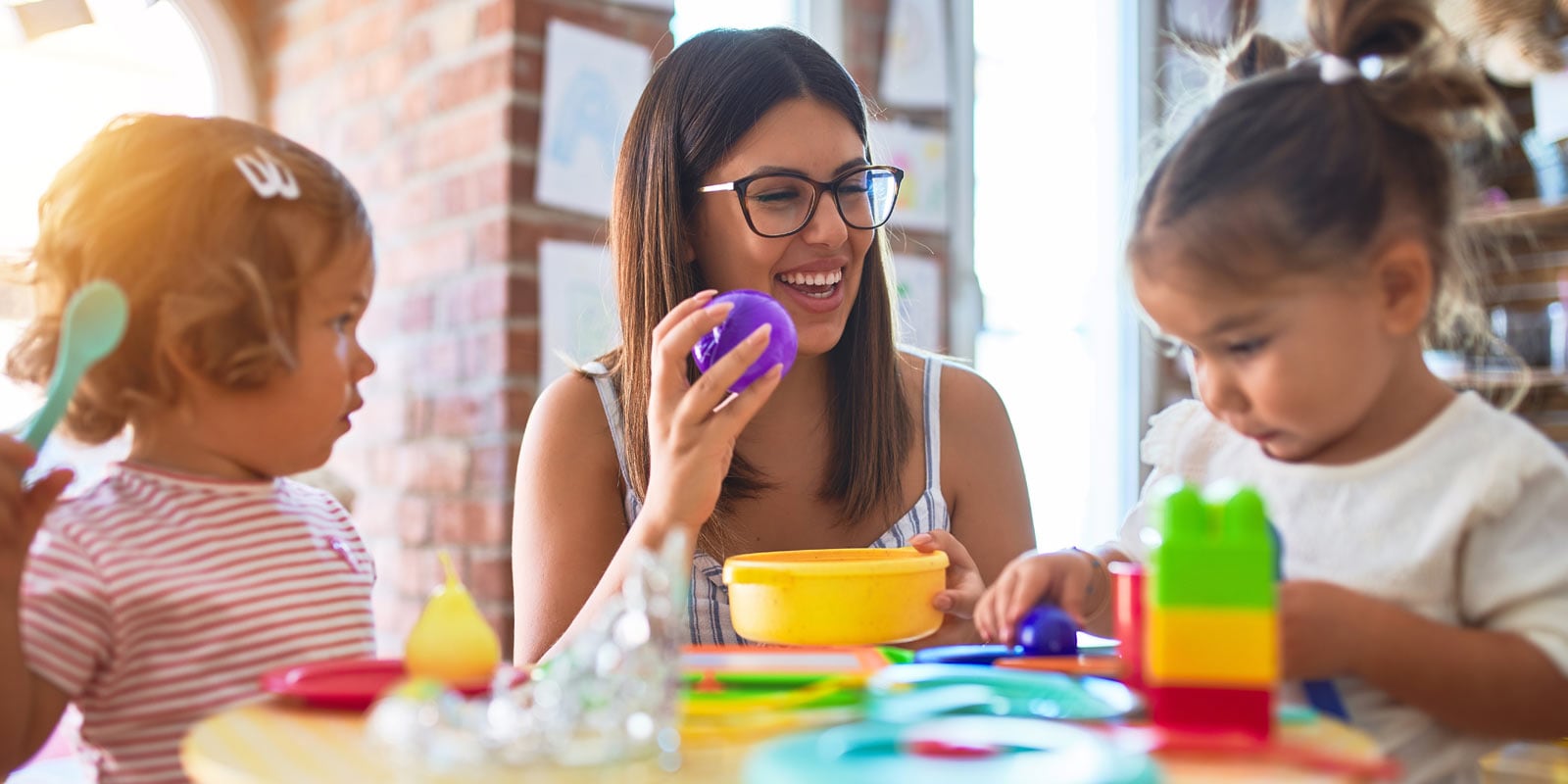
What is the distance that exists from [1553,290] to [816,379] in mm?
2772

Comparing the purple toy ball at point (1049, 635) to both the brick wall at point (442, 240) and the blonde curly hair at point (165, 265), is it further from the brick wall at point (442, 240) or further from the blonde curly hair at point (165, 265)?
the brick wall at point (442, 240)

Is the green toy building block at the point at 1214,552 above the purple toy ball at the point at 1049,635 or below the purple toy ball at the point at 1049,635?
above

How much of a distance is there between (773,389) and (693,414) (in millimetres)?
194

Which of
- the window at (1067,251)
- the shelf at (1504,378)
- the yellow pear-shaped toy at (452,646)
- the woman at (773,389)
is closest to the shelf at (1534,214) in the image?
the shelf at (1504,378)

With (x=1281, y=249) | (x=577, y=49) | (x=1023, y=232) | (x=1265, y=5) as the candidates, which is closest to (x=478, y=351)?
(x=577, y=49)

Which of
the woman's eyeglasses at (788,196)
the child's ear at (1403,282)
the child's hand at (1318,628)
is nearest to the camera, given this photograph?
the child's hand at (1318,628)

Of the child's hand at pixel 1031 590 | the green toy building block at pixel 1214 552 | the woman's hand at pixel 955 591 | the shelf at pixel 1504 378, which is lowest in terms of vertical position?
the shelf at pixel 1504 378

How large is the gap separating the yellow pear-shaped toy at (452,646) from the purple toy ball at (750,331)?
1.50 feet

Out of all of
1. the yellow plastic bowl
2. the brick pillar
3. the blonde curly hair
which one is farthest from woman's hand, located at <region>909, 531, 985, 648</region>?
the brick pillar

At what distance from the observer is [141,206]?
2.84ft

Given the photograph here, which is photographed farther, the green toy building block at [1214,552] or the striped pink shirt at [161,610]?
the striped pink shirt at [161,610]

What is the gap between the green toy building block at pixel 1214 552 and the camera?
22.0 inches

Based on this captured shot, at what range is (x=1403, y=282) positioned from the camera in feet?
2.73

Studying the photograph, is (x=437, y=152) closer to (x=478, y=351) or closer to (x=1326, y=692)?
(x=478, y=351)
